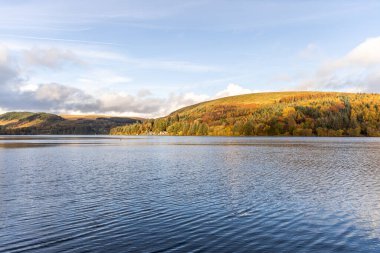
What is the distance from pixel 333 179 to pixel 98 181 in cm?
3234

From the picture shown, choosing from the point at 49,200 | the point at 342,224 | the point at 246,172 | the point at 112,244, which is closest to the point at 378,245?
the point at 342,224

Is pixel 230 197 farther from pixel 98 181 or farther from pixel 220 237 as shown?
pixel 98 181

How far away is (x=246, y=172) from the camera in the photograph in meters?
56.8

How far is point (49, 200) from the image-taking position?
110 ft

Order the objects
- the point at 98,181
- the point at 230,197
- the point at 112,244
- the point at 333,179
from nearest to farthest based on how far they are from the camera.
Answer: the point at 112,244, the point at 230,197, the point at 98,181, the point at 333,179

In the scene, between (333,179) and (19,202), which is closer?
(19,202)

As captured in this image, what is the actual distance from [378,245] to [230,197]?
16326 millimetres

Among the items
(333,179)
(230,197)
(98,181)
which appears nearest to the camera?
(230,197)

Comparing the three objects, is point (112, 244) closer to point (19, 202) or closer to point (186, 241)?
point (186, 241)

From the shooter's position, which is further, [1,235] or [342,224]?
[342,224]

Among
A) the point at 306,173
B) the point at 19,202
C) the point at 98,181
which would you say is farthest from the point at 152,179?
the point at 306,173

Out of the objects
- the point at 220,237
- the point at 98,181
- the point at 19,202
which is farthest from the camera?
the point at 98,181

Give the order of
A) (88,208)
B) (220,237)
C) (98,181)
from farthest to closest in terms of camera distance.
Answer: (98,181) → (88,208) → (220,237)

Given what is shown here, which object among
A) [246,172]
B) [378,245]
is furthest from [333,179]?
[378,245]
